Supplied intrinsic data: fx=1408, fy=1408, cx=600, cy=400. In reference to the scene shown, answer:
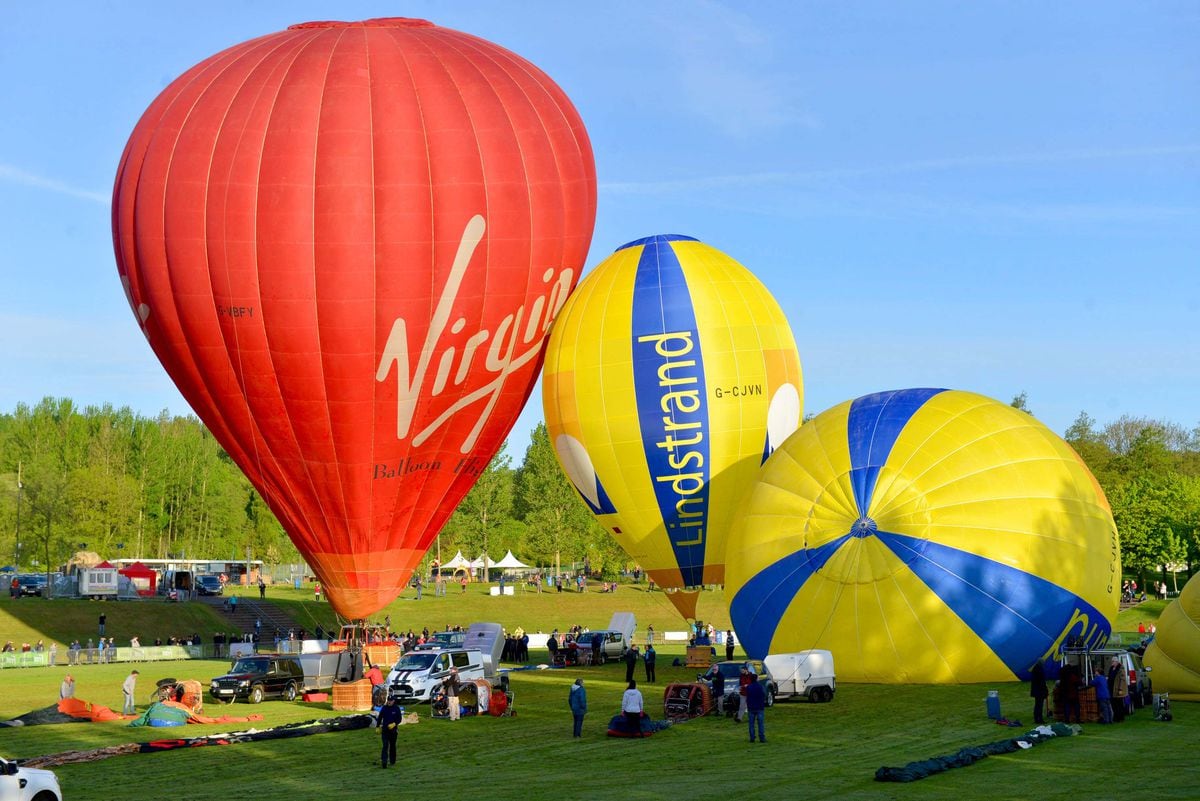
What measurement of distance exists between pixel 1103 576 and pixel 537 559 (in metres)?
75.0

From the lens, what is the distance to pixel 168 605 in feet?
234

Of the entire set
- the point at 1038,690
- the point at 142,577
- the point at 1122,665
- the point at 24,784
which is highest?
the point at 142,577

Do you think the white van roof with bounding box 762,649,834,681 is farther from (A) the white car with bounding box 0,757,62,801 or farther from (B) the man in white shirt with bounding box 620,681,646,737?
(A) the white car with bounding box 0,757,62,801

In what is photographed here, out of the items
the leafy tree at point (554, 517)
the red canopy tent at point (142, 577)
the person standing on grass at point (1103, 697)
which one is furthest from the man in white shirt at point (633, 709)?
the leafy tree at point (554, 517)

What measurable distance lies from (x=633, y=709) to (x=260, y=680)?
13.5 meters

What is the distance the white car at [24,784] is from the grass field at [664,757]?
2249 millimetres

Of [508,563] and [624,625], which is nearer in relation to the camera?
[624,625]

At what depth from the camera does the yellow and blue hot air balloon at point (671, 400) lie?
42.7 m

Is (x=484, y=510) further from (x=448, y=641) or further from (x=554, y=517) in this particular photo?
(x=448, y=641)

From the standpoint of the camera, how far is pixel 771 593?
117 feet

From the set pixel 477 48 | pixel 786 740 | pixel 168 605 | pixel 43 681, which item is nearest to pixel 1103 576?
pixel 786 740

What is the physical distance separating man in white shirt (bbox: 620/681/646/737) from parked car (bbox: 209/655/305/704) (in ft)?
42.7

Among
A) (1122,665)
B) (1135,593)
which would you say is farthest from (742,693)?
(1135,593)

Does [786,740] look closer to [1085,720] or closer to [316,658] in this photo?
[1085,720]
